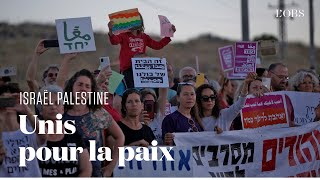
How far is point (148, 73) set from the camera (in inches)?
413

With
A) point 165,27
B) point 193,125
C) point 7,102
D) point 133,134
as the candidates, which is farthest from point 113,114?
point 165,27

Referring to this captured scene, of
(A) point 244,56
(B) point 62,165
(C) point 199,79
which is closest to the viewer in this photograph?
(B) point 62,165

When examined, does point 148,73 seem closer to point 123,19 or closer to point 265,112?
point 123,19

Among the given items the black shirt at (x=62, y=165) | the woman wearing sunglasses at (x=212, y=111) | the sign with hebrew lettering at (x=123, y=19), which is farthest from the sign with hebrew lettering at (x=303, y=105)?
the black shirt at (x=62, y=165)

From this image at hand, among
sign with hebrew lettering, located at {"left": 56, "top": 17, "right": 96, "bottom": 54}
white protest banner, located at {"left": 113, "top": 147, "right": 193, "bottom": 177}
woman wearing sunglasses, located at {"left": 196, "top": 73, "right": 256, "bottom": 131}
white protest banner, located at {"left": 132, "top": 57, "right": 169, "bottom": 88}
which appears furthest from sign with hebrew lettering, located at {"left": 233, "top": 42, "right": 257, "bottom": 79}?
white protest banner, located at {"left": 113, "top": 147, "right": 193, "bottom": 177}

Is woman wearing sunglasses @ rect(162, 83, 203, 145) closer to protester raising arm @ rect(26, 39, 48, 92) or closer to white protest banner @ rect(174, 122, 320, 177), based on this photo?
white protest banner @ rect(174, 122, 320, 177)

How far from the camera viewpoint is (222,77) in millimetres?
13109

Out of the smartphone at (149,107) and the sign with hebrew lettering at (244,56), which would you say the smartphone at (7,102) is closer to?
the smartphone at (149,107)

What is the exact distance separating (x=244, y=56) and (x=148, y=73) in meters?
1.72

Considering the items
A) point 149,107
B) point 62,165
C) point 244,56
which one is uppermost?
point 244,56

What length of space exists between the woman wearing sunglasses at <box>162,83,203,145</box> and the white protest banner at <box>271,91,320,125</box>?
1734 millimetres

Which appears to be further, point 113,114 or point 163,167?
point 113,114

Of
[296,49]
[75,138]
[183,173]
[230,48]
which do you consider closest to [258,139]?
[183,173]

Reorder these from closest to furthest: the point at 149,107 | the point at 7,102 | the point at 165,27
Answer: the point at 7,102 < the point at 149,107 < the point at 165,27
